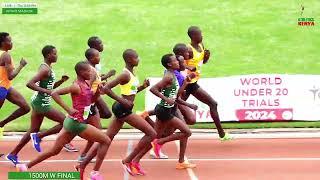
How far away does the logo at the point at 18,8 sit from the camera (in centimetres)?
2800

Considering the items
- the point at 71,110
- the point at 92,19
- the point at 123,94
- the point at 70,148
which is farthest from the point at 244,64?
the point at 71,110

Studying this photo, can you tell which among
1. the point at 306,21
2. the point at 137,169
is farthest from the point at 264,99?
the point at 306,21

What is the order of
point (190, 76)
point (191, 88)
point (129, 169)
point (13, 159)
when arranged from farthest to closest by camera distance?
point (191, 88)
point (190, 76)
point (13, 159)
point (129, 169)

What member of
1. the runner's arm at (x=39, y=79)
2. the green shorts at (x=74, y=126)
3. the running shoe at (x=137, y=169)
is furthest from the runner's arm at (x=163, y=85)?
the runner's arm at (x=39, y=79)

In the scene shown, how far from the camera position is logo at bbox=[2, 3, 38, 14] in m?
28.0

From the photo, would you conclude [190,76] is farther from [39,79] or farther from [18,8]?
[18,8]

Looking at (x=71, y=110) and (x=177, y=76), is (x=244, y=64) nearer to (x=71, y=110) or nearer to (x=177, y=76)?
(x=177, y=76)

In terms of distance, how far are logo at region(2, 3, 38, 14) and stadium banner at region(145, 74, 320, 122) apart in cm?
1407

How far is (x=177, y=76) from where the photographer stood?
11430 millimetres

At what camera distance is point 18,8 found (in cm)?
2816

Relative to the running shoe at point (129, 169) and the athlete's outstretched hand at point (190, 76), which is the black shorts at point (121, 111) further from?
the athlete's outstretched hand at point (190, 76)

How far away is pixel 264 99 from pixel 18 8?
15.5m

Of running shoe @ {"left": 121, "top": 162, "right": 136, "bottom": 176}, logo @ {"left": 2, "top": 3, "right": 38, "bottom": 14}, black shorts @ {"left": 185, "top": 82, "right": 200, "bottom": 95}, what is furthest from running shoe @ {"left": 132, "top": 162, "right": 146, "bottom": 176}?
logo @ {"left": 2, "top": 3, "right": 38, "bottom": 14}

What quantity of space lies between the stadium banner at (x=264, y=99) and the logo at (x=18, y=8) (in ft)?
46.2
